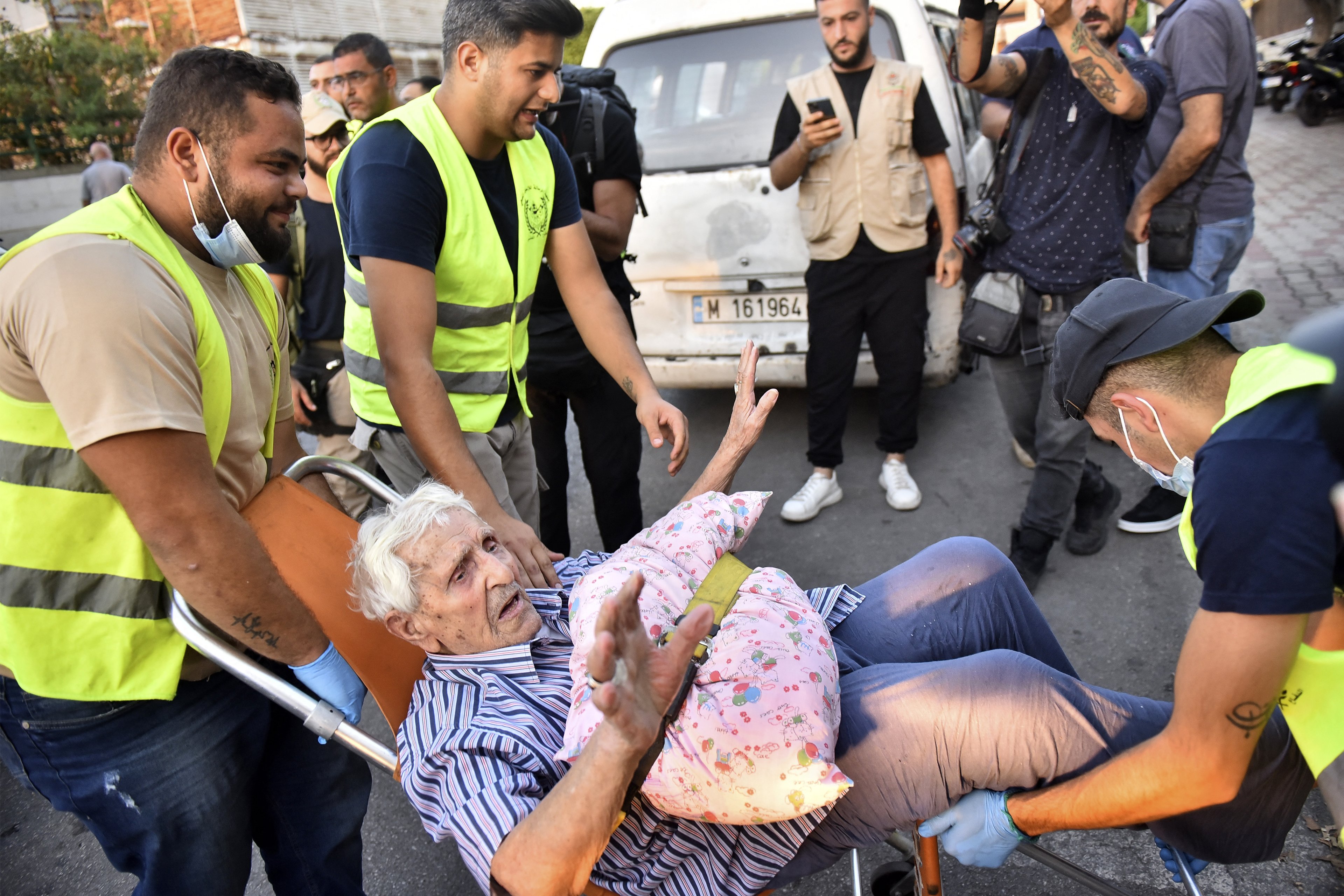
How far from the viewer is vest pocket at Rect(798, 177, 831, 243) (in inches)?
148

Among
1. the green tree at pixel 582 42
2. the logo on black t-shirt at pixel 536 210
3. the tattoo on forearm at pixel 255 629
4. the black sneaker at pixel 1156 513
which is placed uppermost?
the green tree at pixel 582 42

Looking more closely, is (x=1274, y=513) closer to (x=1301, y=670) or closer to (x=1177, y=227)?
(x=1301, y=670)

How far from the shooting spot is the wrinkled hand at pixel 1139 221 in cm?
369

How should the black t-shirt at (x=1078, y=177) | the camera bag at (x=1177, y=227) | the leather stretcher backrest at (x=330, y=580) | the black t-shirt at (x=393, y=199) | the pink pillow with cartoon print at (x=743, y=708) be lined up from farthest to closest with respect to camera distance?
the camera bag at (x=1177, y=227) → the black t-shirt at (x=1078, y=177) → the black t-shirt at (x=393, y=199) → the leather stretcher backrest at (x=330, y=580) → the pink pillow with cartoon print at (x=743, y=708)

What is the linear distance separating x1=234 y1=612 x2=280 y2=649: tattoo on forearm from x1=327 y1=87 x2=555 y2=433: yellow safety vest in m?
0.72

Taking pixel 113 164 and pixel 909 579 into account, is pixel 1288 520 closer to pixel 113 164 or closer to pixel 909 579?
pixel 909 579

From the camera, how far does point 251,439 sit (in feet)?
5.62

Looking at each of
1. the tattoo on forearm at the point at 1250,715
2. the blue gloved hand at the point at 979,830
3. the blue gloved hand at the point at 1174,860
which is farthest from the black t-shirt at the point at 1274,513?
the blue gloved hand at the point at 1174,860

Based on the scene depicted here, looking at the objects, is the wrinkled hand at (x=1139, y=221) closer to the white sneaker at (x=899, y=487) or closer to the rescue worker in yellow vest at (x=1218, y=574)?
the white sneaker at (x=899, y=487)

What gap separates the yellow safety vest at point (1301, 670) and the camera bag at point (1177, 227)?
8.25 ft

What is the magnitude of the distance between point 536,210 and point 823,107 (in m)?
1.60

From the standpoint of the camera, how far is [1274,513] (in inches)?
48.1

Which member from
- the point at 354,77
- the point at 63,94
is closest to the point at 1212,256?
the point at 354,77

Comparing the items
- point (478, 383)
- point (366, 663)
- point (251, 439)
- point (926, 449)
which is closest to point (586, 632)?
point (366, 663)
